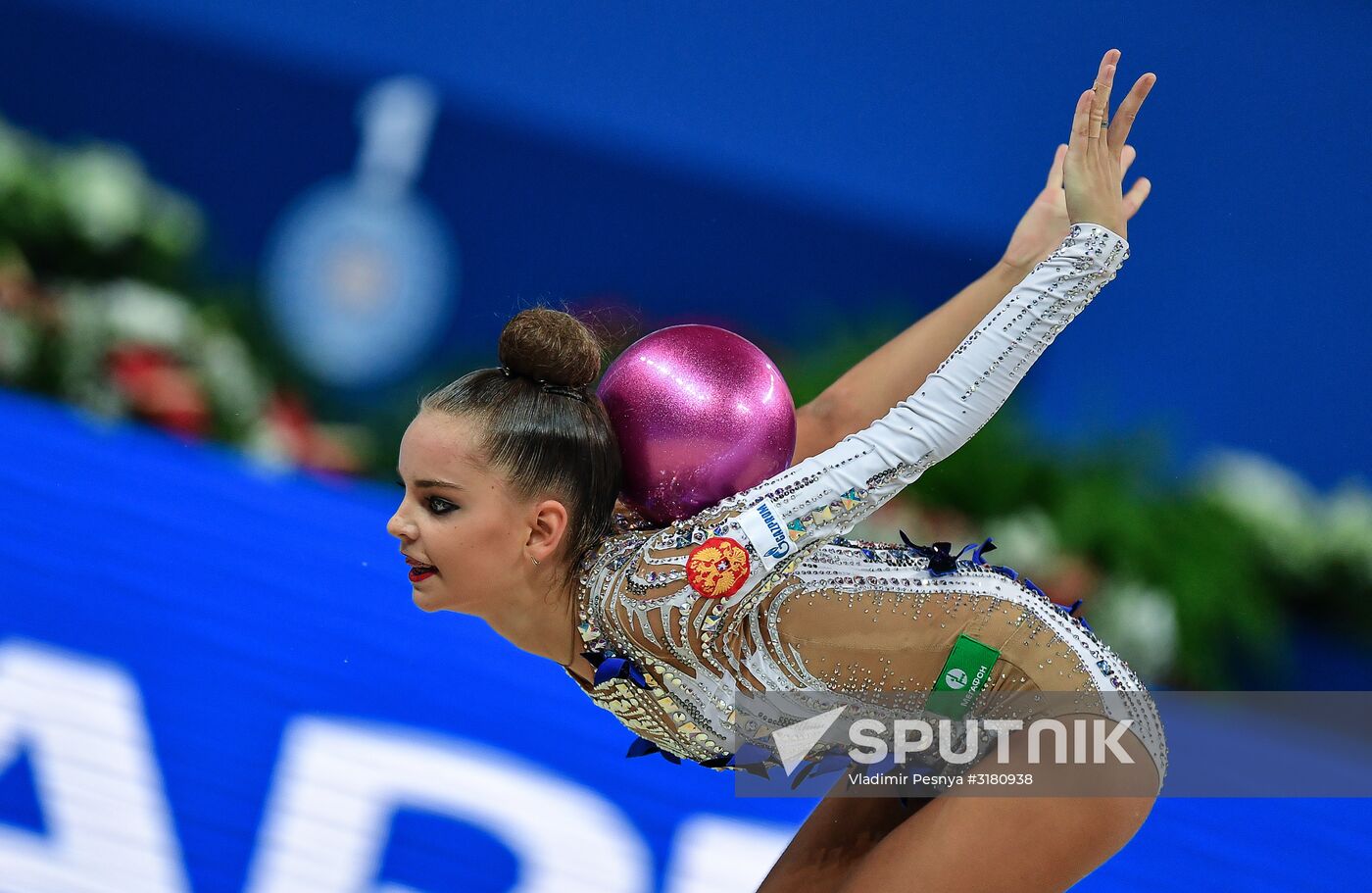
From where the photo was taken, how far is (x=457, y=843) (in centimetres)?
299

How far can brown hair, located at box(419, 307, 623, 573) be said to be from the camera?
75.2 inches

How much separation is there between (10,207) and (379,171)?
121 centimetres

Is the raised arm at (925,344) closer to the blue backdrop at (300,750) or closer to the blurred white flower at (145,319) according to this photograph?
the blue backdrop at (300,750)

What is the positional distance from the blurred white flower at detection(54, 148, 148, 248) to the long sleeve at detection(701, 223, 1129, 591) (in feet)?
11.6

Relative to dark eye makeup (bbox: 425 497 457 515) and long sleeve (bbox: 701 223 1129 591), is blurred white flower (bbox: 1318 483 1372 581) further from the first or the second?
dark eye makeup (bbox: 425 497 457 515)

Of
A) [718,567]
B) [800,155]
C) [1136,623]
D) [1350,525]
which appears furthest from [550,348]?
[1350,525]

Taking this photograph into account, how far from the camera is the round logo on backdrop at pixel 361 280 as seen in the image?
5059mm

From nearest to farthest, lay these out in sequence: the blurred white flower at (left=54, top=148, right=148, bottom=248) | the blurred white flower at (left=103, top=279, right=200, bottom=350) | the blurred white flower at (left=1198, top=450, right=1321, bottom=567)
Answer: the blurred white flower at (left=103, top=279, right=200, bottom=350) < the blurred white flower at (left=54, top=148, right=148, bottom=248) < the blurred white flower at (left=1198, top=450, right=1321, bottom=567)

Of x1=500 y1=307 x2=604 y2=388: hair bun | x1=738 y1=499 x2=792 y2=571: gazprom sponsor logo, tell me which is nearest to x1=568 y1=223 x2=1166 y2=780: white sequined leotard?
x1=738 y1=499 x2=792 y2=571: gazprom sponsor logo

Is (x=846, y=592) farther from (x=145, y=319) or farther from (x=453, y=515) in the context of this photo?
(x=145, y=319)

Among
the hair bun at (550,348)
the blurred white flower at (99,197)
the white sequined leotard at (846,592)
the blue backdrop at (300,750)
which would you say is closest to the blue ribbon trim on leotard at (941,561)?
the white sequined leotard at (846,592)

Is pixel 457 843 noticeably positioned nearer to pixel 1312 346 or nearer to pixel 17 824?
pixel 17 824

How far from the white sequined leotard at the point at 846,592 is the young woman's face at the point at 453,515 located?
0.42 feet

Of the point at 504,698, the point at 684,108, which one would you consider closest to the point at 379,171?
the point at 684,108
